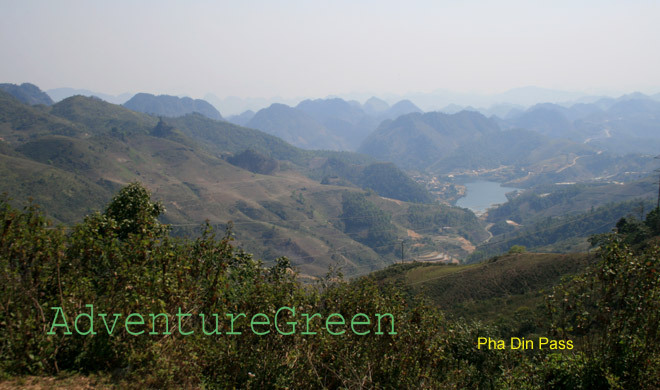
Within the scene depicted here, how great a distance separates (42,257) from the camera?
21.1 feet

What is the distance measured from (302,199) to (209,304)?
142 metres

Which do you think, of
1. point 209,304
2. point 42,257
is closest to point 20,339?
point 42,257

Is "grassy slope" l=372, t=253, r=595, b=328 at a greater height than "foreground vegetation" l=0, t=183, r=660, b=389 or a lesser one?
lesser

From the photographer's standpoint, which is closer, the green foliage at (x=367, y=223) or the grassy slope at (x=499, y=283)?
the grassy slope at (x=499, y=283)

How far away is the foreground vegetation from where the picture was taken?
5980mm

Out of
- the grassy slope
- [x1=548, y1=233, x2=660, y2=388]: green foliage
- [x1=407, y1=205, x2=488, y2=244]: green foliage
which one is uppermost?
[x1=548, y1=233, x2=660, y2=388]: green foliage

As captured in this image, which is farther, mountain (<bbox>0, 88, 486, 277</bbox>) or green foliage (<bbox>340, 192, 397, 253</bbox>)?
green foliage (<bbox>340, 192, 397, 253</bbox>)

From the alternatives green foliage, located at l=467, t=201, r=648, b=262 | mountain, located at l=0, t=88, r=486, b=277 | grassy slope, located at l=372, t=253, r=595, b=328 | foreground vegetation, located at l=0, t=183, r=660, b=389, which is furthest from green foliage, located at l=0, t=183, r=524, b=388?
green foliage, located at l=467, t=201, r=648, b=262

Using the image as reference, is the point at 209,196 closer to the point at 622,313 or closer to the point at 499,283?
the point at 499,283

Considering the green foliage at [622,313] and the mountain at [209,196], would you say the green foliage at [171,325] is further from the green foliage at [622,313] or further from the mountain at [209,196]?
the mountain at [209,196]

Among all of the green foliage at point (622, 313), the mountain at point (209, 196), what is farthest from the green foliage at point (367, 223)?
the green foliage at point (622, 313)

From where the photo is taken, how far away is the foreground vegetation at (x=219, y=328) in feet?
19.6

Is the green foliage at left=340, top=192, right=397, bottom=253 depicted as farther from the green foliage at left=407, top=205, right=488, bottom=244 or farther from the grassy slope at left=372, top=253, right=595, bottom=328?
the grassy slope at left=372, top=253, right=595, bottom=328

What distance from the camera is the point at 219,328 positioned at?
7.02 m
